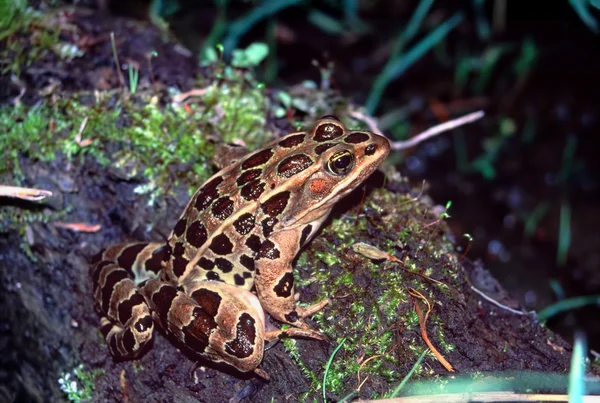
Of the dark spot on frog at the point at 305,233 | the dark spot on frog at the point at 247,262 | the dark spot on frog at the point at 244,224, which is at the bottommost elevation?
the dark spot on frog at the point at 247,262

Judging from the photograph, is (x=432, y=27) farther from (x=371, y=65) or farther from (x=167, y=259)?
(x=167, y=259)

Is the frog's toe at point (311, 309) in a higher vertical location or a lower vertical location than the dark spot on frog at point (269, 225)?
lower

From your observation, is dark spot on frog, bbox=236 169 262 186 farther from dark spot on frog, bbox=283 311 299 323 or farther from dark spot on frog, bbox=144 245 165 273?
dark spot on frog, bbox=283 311 299 323

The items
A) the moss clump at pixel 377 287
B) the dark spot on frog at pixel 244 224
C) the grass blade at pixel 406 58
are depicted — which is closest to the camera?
the moss clump at pixel 377 287

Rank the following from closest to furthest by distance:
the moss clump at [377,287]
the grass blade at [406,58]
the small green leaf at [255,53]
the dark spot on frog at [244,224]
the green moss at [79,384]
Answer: the moss clump at [377,287] → the dark spot on frog at [244,224] → the green moss at [79,384] → the small green leaf at [255,53] → the grass blade at [406,58]

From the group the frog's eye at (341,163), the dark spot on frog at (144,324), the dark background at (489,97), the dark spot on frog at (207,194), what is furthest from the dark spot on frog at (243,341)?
the dark background at (489,97)

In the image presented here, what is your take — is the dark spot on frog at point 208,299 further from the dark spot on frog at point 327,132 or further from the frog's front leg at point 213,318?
the dark spot on frog at point 327,132

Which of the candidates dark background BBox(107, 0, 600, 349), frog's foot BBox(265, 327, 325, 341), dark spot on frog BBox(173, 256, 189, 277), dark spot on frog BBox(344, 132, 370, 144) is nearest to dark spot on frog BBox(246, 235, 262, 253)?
dark spot on frog BBox(173, 256, 189, 277)

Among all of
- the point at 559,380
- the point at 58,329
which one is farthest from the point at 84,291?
the point at 559,380
